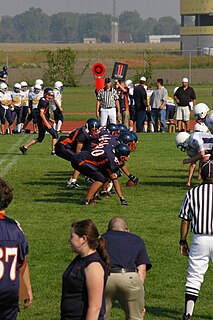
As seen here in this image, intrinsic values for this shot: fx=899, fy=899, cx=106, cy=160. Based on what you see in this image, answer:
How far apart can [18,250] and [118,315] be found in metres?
2.65

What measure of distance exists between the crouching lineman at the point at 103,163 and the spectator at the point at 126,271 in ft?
20.9

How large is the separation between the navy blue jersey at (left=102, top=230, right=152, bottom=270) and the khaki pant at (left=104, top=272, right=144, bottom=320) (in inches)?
4.2

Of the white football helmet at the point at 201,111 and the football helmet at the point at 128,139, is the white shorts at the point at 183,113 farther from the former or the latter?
the football helmet at the point at 128,139

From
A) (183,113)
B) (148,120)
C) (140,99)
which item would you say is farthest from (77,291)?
(148,120)

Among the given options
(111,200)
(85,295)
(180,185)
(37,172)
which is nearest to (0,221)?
(85,295)

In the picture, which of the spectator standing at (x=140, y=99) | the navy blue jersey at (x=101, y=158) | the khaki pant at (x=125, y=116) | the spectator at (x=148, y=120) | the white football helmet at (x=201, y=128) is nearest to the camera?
the navy blue jersey at (x=101, y=158)

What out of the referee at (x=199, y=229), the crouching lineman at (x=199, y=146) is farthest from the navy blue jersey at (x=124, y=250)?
the crouching lineman at (x=199, y=146)

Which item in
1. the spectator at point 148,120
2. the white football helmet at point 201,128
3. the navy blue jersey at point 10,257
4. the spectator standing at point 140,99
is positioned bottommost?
the spectator at point 148,120

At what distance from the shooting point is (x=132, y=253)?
7082mm

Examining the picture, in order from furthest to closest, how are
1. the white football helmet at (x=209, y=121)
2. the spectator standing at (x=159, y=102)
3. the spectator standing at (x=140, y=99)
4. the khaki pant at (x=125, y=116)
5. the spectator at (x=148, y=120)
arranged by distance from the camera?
1. the spectator at (x=148, y=120)
2. the khaki pant at (x=125, y=116)
3. the spectator standing at (x=140, y=99)
4. the spectator standing at (x=159, y=102)
5. the white football helmet at (x=209, y=121)

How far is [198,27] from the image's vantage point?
104 m

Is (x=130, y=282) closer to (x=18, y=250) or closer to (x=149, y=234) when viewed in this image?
(x=18, y=250)

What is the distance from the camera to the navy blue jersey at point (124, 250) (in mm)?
7023

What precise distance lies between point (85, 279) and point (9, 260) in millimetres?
594
